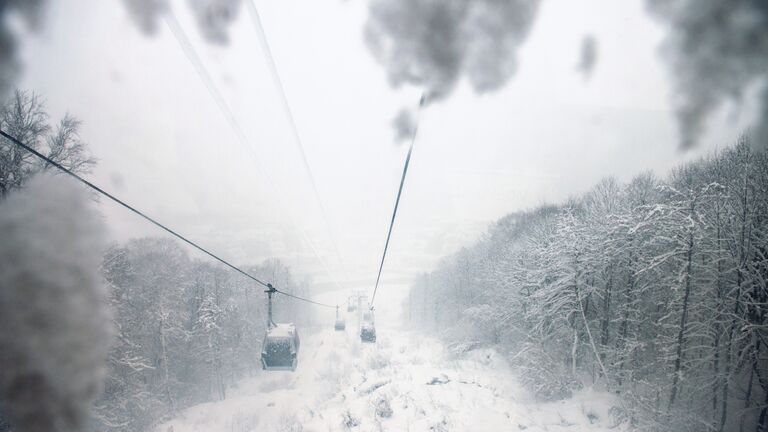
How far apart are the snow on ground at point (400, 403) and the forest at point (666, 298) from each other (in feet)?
5.64

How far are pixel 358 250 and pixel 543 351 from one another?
490 feet

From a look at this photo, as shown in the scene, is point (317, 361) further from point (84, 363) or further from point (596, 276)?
point (84, 363)

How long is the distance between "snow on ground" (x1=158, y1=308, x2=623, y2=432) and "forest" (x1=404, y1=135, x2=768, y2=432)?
1.72 metres

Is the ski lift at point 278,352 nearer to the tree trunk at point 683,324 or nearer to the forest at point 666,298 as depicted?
the forest at point 666,298

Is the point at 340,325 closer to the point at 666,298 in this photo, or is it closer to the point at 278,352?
the point at 278,352

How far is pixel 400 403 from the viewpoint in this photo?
15.7m

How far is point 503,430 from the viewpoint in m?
13.1

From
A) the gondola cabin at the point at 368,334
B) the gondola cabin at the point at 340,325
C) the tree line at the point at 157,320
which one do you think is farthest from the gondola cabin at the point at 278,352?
the gondola cabin at the point at 340,325

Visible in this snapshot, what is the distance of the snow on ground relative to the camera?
13672mm

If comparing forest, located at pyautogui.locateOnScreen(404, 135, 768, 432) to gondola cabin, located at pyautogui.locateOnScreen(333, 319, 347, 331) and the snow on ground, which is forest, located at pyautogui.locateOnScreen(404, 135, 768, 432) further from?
gondola cabin, located at pyautogui.locateOnScreen(333, 319, 347, 331)

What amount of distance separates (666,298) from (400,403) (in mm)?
15126

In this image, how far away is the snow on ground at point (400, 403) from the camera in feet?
44.9

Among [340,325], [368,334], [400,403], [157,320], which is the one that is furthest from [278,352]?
[340,325]

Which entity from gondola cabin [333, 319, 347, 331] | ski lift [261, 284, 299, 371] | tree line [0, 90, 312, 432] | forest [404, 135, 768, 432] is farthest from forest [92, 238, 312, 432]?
forest [404, 135, 768, 432]
